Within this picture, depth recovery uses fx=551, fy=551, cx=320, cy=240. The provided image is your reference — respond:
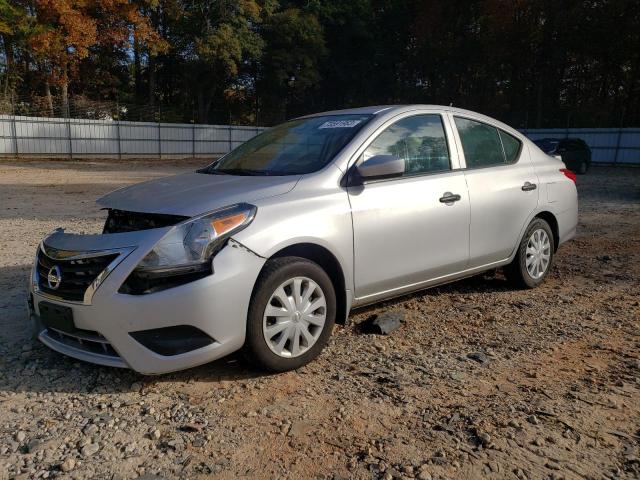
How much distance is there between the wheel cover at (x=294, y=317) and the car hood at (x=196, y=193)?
1.98ft

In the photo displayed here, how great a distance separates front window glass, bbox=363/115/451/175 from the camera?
406 cm

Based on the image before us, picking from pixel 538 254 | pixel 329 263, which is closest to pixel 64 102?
pixel 538 254

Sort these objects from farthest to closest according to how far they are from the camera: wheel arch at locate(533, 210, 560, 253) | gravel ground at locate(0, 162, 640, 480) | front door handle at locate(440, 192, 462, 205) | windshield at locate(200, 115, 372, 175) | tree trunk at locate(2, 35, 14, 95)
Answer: tree trunk at locate(2, 35, 14, 95), wheel arch at locate(533, 210, 560, 253), front door handle at locate(440, 192, 462, 205), windshield at locate(200, 115, 372, 175), gravel ground at locate(0, 162, 640, 480)

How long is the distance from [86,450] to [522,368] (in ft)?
8.42

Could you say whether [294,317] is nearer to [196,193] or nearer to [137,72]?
[196,193]

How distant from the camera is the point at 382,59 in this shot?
143 feet

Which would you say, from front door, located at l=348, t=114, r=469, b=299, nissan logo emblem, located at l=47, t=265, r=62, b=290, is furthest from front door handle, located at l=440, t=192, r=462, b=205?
nissan logo emblem, located at l=47, t=265, r=62, b=290

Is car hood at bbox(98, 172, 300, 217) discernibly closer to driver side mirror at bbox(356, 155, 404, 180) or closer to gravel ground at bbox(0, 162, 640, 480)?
driver side mirror at bbox(356, 155, 404, 180)

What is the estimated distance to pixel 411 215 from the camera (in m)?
4.00

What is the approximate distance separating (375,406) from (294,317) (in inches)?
28.3

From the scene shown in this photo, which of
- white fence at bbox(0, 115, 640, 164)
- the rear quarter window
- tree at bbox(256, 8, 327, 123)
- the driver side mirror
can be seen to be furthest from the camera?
tree at bbox(256, 8, 327, 123)

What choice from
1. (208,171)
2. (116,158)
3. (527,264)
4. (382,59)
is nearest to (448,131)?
(527,264)

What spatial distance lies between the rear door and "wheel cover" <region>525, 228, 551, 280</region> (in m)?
0.28

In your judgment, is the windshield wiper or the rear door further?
the rear door
